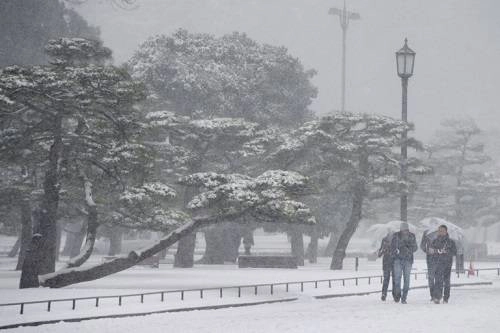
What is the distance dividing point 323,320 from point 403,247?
4.16 metres

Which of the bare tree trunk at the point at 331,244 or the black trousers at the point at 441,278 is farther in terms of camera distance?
the bare tree trunk at the point at 331,244

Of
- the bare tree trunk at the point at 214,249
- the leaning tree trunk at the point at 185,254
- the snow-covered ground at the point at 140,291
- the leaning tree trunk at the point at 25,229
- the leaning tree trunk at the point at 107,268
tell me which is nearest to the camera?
the snow-covered ground at the point at 140,291

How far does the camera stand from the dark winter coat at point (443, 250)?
16016mm

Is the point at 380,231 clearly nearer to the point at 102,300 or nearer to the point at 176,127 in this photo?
the point at 176,127

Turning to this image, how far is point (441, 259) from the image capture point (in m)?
16.1

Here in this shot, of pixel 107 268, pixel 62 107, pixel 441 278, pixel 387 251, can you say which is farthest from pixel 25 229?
pixel 441 278

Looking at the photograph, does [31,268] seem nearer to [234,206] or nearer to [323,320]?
[234,206]

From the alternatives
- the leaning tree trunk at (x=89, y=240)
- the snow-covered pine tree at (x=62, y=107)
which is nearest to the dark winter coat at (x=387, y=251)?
the snow-covered pine tree at (x=62, y=107)

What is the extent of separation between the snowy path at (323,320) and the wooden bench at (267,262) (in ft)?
51.0

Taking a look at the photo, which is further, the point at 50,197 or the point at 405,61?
the point at 405,61

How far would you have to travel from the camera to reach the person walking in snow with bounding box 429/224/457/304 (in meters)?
16.0

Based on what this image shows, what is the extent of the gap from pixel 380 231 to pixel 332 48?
370 ft

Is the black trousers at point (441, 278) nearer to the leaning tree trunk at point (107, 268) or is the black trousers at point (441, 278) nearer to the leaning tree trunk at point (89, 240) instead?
the leaning tree trunk at point (107, 268)

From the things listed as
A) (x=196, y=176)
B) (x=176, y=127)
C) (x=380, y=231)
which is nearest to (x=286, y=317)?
(x=196, y=176)
